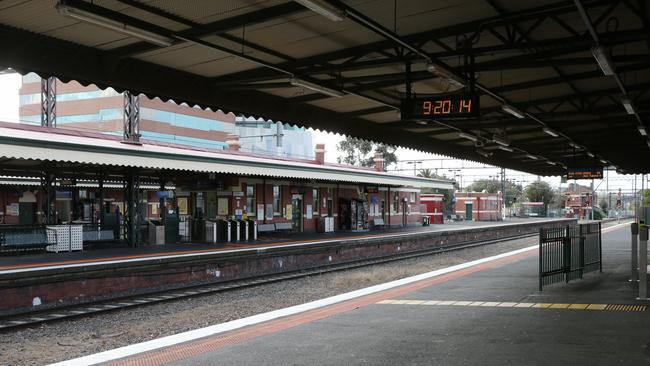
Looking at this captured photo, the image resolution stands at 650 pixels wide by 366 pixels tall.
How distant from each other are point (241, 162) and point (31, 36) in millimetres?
16355

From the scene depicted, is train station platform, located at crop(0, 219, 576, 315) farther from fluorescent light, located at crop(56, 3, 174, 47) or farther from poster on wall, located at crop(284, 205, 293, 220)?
fluorescent light, located at crop(56, 3, 174, 47)

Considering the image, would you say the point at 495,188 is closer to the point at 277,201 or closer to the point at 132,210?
the point at 277,201

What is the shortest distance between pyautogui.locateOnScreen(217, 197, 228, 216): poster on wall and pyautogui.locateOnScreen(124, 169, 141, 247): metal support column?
16.4 feet

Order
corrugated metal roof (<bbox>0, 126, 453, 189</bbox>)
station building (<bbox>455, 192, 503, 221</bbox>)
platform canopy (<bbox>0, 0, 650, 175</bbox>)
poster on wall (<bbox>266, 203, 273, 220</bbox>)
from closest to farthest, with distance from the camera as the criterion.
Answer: platform canopy (<bbox>0, 0, 650, 175</bbox>) < corrugated metal roof (<bbox>0, 126, 453, 189</bbox>) < poster on wall (<bbox>266, 203, 273, 220</bbox>) < station building (<bbox>455, 192, 503, 221</bbox>)

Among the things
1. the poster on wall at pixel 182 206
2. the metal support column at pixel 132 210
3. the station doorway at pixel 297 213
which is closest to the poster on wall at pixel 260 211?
the station doorway at pixel 297 213

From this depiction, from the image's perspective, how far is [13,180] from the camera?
31141mm

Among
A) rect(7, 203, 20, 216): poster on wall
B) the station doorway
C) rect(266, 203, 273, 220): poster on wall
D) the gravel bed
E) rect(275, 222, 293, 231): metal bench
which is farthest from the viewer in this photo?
rect(7, 203, 20, 216): poster on wall

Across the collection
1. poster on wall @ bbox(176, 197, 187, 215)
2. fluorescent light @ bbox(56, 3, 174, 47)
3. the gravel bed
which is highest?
fluorescent light @ bbox(56, 3, 174, 47)

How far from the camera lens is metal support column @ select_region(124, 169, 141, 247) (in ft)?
71.5

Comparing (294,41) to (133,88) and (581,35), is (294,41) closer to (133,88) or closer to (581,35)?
(133,88)

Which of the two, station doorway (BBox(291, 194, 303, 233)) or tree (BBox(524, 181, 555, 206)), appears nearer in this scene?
station doorway (BBox(291, 194, 303, 233))

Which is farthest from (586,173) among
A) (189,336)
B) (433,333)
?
(189,336)

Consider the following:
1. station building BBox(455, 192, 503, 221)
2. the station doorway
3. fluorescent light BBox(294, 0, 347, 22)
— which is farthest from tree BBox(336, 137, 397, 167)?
fluorescent light BBox(294, 0, 347, 22)

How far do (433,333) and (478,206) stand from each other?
190 feet
